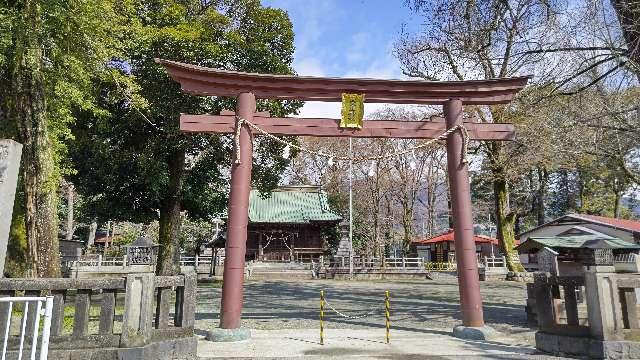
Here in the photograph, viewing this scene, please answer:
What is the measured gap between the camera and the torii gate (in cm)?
911

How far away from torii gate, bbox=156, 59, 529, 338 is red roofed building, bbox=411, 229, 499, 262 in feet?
104

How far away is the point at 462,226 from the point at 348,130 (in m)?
3.27

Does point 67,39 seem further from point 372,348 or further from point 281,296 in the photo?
point 281,296

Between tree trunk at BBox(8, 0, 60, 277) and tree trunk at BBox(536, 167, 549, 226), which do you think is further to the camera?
tree trunk at BBox(536, 167, 549, 226)

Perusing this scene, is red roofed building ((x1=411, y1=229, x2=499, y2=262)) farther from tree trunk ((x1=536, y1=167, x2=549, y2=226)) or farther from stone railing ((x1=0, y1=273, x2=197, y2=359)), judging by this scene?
stone railing ((x1=0, y1=273, x2=197, y2=359))

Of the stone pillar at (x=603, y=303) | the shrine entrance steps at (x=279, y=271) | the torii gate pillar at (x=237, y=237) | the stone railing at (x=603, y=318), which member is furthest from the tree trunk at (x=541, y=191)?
the torii gate pillar at (x=237, y=237)

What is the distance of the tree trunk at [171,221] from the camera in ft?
64.1

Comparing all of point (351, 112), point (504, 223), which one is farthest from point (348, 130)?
point (504, 223)

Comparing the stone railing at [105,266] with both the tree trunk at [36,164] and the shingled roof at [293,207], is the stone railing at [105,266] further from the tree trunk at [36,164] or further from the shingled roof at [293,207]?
the tree trunk at [36,164]

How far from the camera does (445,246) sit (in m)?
44.2

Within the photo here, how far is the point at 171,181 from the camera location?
20266 mm

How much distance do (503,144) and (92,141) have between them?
20.0 m

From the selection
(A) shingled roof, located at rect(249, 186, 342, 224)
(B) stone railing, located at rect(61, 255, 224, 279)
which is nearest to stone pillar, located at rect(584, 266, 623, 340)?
(B) stone railing, located at rect(61, 255, 224, 279)

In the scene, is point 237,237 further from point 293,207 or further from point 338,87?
point 293,207
